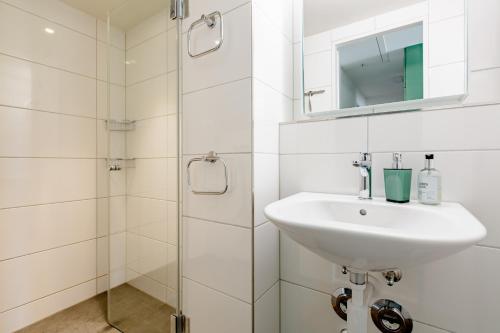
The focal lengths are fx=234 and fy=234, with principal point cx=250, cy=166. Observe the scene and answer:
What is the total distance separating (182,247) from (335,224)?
0.89 meters

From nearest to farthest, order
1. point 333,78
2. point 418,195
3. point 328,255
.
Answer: point 328,255, point 418,195, point 333,78

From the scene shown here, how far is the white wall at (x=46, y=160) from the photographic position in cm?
141

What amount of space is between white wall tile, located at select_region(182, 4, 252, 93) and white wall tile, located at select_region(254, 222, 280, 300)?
67 cm

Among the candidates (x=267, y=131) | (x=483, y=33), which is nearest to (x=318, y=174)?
(x=267, y=131)

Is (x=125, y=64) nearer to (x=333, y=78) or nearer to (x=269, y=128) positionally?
(x=269, y=128)

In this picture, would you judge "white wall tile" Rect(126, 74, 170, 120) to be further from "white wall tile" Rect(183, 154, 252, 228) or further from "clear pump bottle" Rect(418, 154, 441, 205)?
"clear pump bottle" Rect(418, 154, 441, 205)

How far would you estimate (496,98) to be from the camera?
80 centimetres

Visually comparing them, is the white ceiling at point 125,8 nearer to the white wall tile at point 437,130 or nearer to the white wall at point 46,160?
the white wall at point 46,160

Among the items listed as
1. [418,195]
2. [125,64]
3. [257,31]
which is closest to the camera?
[418,195]

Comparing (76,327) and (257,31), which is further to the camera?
Answer: (76,327)

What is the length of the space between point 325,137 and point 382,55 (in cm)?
42

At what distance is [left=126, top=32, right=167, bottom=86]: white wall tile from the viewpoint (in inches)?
51.1

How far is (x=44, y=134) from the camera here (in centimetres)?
155

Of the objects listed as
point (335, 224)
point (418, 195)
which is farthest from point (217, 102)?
point (418, 195)
